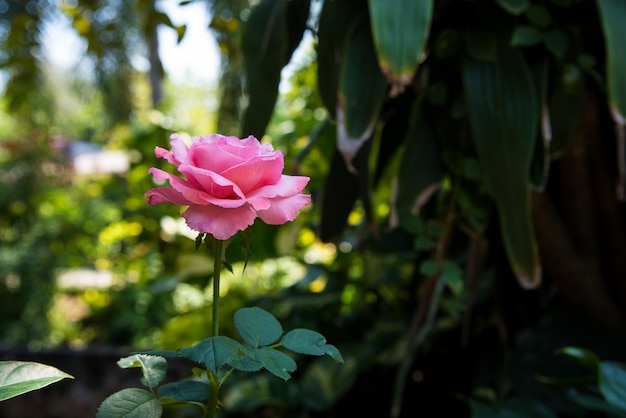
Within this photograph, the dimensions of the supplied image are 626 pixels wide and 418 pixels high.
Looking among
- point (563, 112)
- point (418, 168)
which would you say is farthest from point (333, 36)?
point (563, 112)

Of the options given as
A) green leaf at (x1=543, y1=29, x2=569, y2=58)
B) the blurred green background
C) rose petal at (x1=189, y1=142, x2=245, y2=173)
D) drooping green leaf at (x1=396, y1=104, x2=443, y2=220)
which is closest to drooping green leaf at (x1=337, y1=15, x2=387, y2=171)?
the blurred green background

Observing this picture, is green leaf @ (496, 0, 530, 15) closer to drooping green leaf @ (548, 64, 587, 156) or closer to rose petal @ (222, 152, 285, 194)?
drooping green leaf @ (548, 64, 587, 156)

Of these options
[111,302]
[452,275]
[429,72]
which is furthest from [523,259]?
[111,302]

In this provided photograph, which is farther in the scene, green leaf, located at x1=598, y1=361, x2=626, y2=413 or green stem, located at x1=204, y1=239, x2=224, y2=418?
green leaf, located at x1=598, y1=361, x2=626, y2=413

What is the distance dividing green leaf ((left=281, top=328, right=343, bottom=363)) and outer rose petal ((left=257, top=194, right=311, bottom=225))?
74mm

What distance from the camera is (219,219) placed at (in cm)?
34

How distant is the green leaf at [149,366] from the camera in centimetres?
37

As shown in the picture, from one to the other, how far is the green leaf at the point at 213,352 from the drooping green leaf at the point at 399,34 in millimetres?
492

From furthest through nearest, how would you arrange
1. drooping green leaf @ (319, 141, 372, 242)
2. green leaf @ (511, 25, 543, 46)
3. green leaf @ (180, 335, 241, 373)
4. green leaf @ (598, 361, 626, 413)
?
1. drooping green leaf @ (319, 141, 372, 242)
2. green leaf @ (511, 25, 543, 46)
3. green leaf @ (598, 361, 626, 413)
4. green leaf @ (180, 335, 241, 373)

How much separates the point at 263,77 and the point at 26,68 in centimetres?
82

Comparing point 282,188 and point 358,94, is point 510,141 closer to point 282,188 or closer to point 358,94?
point 358,94

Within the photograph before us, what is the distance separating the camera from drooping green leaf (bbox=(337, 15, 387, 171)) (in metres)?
0.84

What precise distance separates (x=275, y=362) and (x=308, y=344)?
3 centimetres

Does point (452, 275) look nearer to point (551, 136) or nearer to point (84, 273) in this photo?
point (551, 136)
